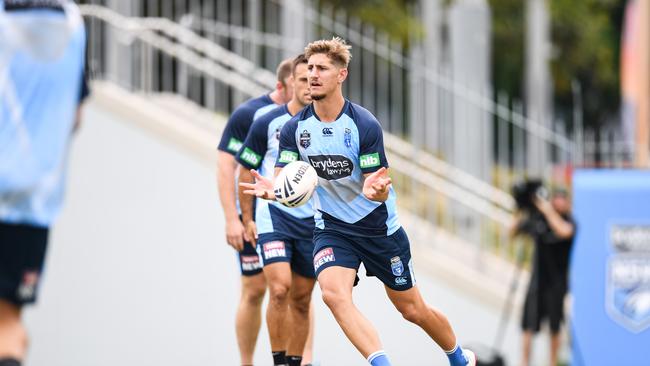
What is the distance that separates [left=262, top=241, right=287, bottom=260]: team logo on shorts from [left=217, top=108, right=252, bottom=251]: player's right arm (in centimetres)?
25

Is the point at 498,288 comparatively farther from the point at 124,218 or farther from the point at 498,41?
the point at 498,41

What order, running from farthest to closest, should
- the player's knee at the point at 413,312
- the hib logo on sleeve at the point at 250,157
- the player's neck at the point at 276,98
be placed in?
1. the player's neck at the point at 276,98
2. the hib logo on sleeve at the point at 250,157
3. the player's knee at the point at 413,312

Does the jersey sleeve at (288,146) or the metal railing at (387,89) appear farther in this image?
the metal railing at (387,89)

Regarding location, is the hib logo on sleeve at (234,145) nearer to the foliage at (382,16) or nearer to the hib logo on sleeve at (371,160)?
the hib logo on sleeve at (371,160)

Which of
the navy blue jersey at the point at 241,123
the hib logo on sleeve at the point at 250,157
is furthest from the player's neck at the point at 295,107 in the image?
the hib logo on sleeve at the point at 250,157

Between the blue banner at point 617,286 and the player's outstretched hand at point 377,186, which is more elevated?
the player's outstretched hand at point 377,186

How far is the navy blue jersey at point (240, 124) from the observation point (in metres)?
9.84

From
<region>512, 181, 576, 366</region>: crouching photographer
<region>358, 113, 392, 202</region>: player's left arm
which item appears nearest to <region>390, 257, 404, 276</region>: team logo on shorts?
<region>358, 113, 392, 202</region>: player's left arm

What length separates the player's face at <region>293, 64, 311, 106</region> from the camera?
30.7 ft

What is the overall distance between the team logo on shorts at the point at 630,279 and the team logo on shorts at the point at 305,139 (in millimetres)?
6058

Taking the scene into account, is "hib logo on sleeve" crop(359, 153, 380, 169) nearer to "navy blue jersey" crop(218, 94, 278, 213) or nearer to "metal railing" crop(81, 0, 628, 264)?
"navy blue jersey" crop(218, 94, 278, 213)

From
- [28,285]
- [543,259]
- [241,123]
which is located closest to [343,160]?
[241,123]

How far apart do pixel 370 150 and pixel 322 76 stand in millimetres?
549

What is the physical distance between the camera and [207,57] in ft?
54.0
